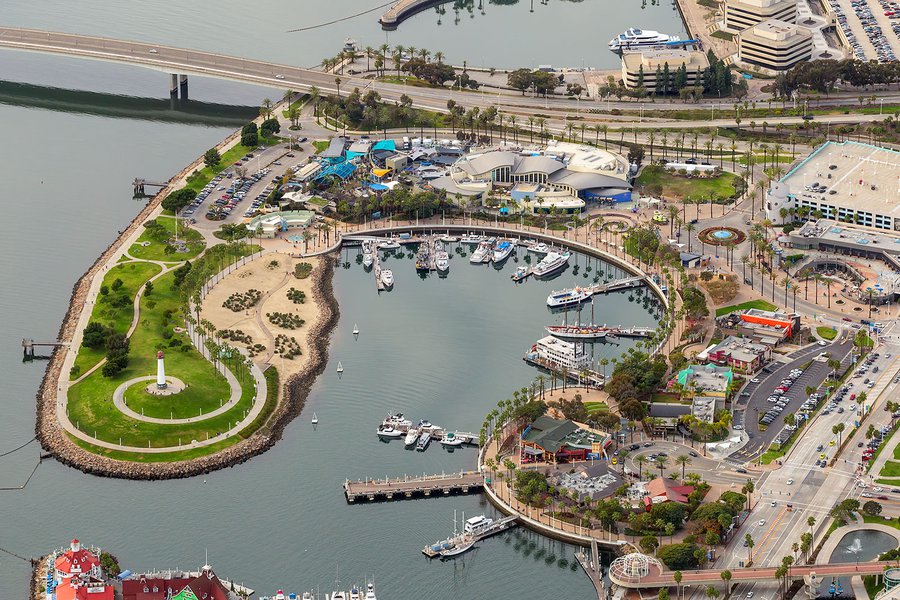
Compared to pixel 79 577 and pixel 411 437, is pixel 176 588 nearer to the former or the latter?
pixel 79 577

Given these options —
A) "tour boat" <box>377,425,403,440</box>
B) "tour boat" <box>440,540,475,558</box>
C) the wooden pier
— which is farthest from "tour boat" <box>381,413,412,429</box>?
"tour boat" <box>440,540,475,558</box>

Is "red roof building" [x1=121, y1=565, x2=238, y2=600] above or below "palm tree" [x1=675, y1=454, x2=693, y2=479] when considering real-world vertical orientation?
below

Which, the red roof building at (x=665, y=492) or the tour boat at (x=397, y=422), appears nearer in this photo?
the red roof building at (x=665, y=492)

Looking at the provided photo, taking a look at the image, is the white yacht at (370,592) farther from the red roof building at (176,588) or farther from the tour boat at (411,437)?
the tour boat at (411,437)

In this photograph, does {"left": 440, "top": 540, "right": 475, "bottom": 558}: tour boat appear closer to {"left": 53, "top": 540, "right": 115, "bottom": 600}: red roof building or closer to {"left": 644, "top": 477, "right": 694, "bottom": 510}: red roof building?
{"left": 644, "top": 477, "right": 694, "bottom": 510}: red roof building

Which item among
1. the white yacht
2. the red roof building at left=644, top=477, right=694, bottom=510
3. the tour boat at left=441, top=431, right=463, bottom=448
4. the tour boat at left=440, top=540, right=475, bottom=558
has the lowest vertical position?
the white yacht

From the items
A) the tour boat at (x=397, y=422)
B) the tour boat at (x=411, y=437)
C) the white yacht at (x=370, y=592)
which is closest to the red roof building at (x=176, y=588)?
the white yacht at (x=370, y=592)
